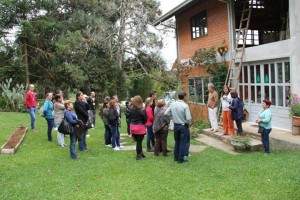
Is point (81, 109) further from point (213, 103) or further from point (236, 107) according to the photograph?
point (213, 103)

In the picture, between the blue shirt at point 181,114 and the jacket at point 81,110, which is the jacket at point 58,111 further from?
the blue shirt at point 181,114

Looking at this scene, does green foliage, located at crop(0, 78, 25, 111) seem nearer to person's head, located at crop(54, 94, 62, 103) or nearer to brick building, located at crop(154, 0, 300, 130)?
brick building, located at crop(154, 0, 300, 130)

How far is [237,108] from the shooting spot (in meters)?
10.8

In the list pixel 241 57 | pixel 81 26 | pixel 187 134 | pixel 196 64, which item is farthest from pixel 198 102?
pixel 81 26

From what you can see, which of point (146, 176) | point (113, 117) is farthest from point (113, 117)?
point (146, 176)

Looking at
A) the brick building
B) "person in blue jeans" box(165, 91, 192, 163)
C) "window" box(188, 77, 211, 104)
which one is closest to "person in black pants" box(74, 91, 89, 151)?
"person in blue jeans" box(165, 91, 192, 163)

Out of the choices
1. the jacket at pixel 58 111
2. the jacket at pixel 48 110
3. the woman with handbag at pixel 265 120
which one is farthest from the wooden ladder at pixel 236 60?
the jacket at pixel 48 110

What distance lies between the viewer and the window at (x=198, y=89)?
55.6 feet

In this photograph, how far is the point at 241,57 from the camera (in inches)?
531

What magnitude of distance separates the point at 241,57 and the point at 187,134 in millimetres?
6068

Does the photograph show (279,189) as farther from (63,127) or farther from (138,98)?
(63,127)

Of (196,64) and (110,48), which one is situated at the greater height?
(110,48)

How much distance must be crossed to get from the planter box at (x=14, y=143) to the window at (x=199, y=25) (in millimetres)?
9551

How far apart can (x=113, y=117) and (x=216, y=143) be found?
389cm
